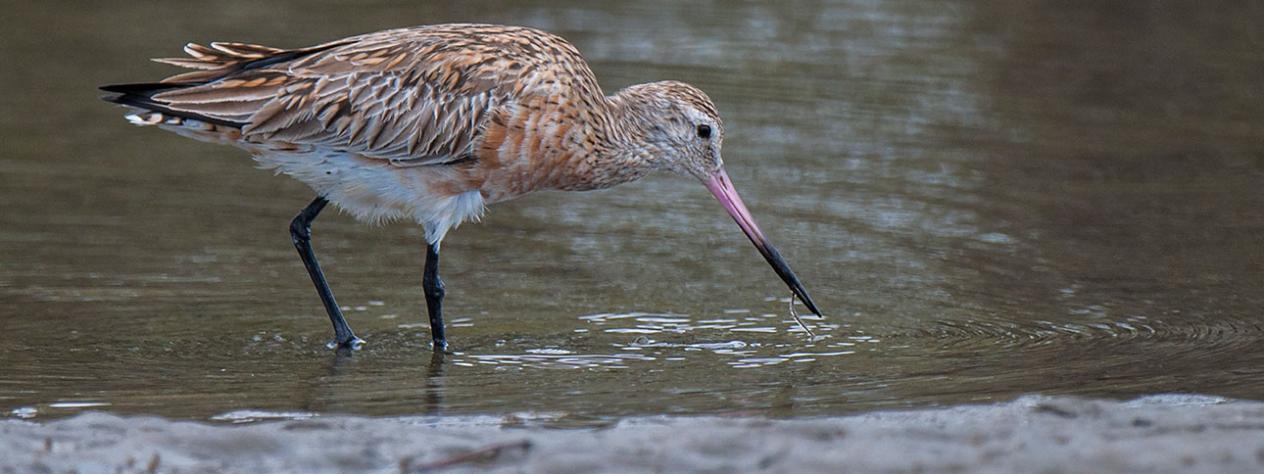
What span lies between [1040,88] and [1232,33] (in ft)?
6.58

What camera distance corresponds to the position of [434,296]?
748 centimetres

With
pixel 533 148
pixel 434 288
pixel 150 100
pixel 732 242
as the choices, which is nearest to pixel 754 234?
pixel 533 148

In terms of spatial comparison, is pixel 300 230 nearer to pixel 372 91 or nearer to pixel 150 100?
pixel 372 91

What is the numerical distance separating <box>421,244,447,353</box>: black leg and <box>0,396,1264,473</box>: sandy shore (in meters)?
1.61

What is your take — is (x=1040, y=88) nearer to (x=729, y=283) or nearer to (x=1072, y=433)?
(x=729, y=283)

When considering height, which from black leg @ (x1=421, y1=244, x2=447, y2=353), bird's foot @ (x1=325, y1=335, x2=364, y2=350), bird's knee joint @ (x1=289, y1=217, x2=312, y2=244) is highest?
bird's knee joint @ (x1=289, y1=217, x2=312, y2=244)

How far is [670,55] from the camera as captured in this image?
12539 millimetres

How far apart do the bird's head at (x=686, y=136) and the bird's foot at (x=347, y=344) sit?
1.51 metres

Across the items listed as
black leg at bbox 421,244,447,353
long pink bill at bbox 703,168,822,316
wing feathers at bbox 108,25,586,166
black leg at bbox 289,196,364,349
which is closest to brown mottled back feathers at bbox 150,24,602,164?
wing feathers at bbox 108,25,586,166

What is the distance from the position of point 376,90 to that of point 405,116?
6.6 inches

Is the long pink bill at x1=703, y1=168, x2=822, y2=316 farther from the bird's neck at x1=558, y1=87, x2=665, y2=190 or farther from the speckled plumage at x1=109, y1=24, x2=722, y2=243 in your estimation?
the speckled plumage at x1=109, y1=24, x2=722, y2=243

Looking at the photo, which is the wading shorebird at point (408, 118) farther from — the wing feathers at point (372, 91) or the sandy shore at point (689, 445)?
the sandy shore at point (689, 445)

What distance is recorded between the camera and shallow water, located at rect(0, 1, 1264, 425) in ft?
21.6

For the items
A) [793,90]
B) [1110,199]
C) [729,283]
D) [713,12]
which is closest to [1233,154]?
[1110,199]
